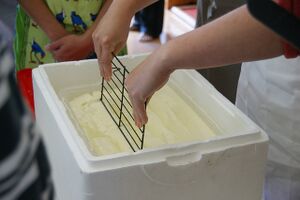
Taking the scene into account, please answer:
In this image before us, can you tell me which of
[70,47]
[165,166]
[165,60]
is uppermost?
[165,60]

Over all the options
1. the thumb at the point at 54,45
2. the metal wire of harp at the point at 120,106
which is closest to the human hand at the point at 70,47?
the thumb at the point at 54,45

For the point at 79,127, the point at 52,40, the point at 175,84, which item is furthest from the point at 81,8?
the point at 79,127

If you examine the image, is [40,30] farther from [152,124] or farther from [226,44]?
[226,44]

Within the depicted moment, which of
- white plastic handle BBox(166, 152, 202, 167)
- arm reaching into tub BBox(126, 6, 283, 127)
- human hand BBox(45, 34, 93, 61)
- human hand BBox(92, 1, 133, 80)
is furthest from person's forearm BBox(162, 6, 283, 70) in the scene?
human hand BBox(45, 34, 93, 61)

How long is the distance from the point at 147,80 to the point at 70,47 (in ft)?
2.01

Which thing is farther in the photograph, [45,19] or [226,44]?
[45,19]

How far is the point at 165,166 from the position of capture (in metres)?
0.69

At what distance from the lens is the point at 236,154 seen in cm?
73

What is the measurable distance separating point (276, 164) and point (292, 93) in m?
0.16

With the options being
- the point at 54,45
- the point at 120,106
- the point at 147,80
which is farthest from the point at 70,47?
the point at 147,80

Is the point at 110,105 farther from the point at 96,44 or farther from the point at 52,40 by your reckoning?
the point at 52,40

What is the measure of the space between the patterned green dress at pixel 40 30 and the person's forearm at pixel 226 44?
66 cm

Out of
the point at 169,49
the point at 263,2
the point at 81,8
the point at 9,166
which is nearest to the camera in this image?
the point at 9,166

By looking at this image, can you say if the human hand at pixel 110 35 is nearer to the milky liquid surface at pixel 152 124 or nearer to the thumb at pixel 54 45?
the milky liquid surface at pixel 152 124
